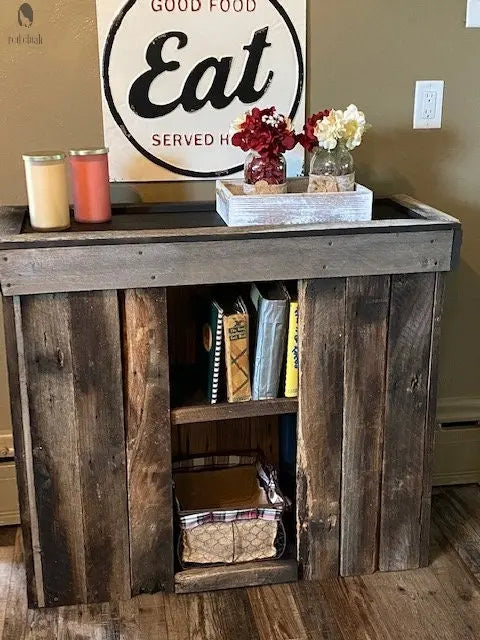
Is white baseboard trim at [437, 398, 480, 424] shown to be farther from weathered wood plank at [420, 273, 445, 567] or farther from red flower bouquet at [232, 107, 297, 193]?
red flower bouquet at [232, 107, 297, 193]

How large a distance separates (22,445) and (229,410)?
0.47 meters

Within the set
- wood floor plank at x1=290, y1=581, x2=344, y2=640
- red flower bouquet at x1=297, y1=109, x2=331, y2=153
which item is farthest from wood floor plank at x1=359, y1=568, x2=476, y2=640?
red flower bouquet at x1=297, y1=109, x2=331, y2=153

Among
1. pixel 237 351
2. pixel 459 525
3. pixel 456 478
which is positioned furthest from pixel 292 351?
pixel 456 478

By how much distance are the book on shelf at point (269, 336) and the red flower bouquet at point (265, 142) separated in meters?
0.24

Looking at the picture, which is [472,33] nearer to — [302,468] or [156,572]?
[302,468]

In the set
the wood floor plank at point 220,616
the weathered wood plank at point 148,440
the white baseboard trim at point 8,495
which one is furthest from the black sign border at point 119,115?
the wood floor plank at point 220,616

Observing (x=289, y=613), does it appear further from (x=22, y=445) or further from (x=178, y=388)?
(x=22, y=445)

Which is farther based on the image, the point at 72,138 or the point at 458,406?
the point at 458,406

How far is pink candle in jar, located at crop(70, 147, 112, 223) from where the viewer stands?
1895 millimetres

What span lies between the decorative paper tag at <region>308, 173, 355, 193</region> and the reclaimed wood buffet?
129mm

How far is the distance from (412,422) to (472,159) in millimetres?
775

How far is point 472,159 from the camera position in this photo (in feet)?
7.64

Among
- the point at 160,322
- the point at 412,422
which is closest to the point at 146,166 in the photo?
the point at 160,322

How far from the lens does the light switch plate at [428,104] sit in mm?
2229
